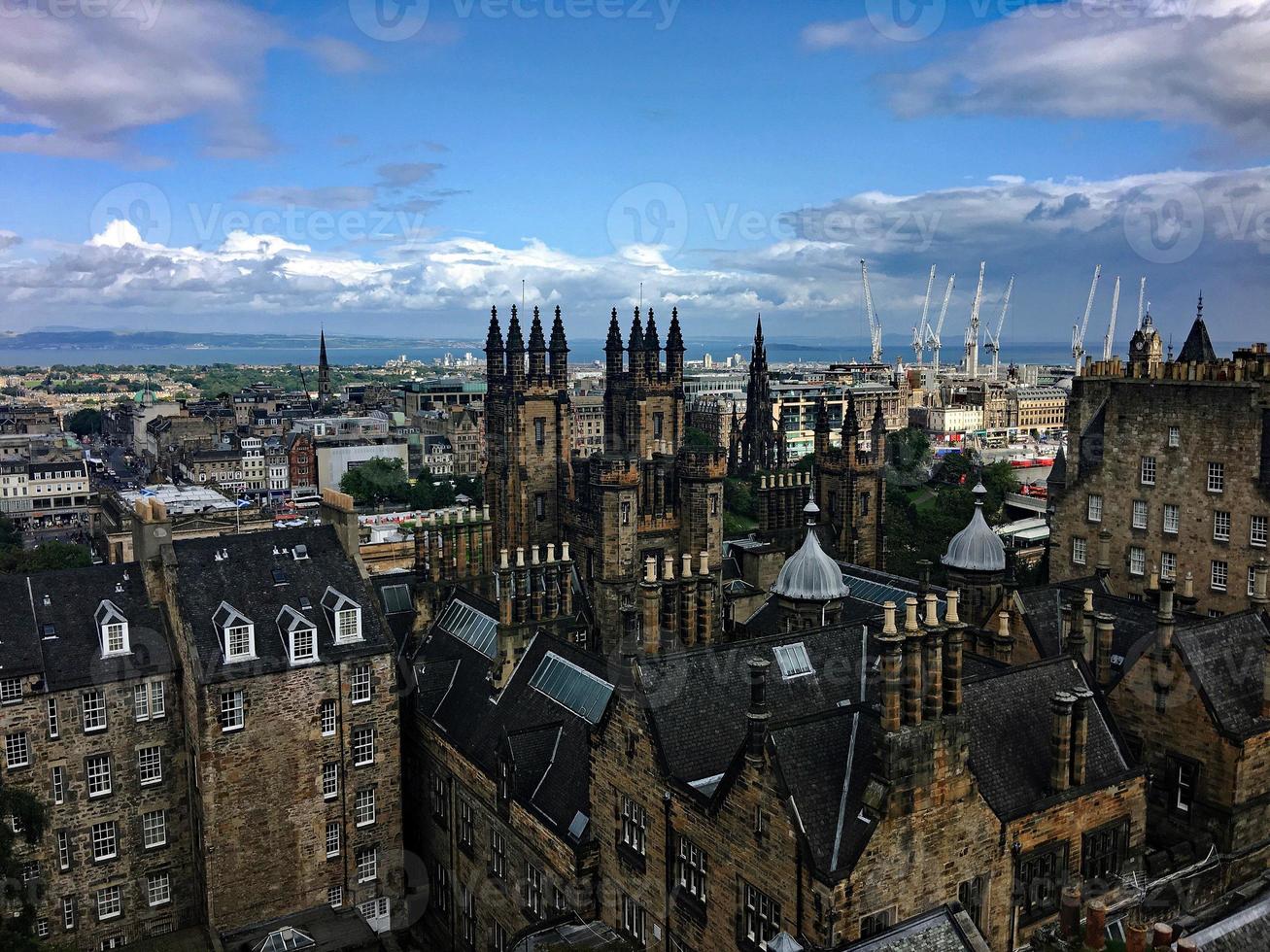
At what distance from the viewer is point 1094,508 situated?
52000mm

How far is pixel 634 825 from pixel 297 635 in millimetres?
17339

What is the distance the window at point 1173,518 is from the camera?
4806 centimetres

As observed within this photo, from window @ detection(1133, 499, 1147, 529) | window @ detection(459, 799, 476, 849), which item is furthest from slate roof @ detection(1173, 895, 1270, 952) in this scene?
window @ detection(1133, 499, 1147, 529)

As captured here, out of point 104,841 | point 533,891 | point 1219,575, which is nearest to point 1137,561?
point 1219,575

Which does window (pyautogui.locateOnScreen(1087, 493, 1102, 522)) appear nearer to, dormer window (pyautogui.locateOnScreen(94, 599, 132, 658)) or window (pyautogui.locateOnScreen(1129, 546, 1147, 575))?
window (pyautogui.locateOnScreen(1129, 546, 1147, 575))

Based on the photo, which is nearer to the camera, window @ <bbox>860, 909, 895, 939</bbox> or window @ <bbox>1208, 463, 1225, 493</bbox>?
window @ <bbox>860, 909, 895, 939</bbox>

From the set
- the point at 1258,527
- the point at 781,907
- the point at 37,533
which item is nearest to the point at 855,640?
the point at 781,907

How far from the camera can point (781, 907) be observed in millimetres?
23984

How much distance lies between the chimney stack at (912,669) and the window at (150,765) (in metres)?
32.1

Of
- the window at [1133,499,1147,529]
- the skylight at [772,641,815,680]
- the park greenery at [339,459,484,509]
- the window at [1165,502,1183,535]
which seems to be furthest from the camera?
the park greenery at [339,459,484,509]

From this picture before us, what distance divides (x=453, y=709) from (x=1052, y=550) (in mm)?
33647

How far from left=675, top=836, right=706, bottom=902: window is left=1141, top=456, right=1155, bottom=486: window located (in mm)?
34289

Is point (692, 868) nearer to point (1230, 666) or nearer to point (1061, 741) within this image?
point (1061, 741)

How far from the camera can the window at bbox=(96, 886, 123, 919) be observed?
39594mm
